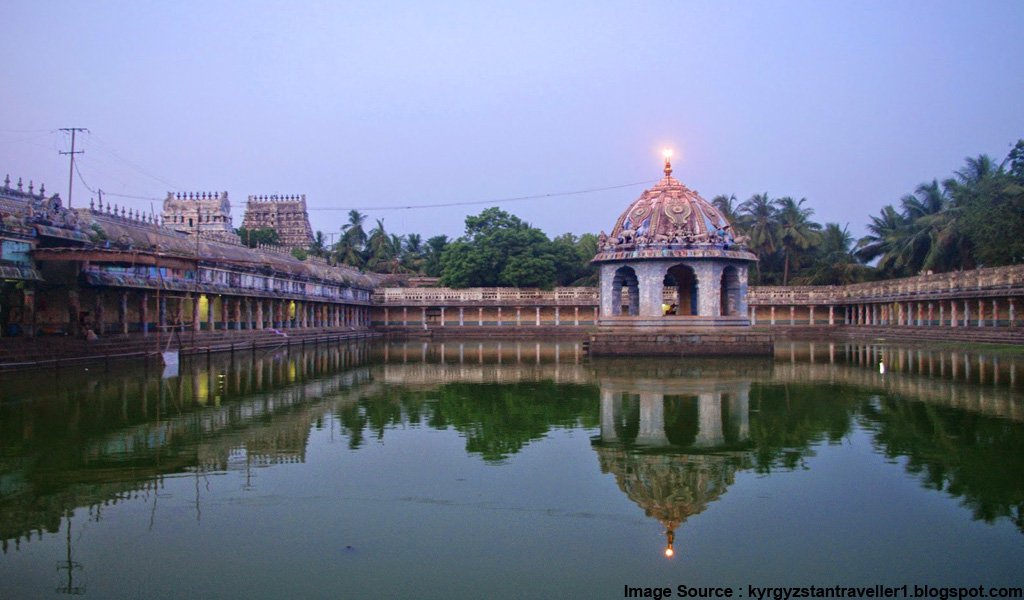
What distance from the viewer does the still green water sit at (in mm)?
7141

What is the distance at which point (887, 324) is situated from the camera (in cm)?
4991

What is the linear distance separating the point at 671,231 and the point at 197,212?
49469 millimetres

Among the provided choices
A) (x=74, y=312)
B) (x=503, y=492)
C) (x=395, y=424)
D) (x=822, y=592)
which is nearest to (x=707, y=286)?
(x=395, y=424)

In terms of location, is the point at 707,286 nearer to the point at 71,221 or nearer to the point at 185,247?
the point at 71,221

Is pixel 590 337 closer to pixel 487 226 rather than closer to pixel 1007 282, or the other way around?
pixel 1007 282

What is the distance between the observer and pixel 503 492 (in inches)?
392

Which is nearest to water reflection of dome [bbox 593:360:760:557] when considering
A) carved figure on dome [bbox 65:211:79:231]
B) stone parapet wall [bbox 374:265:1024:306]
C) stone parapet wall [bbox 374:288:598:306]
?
carved figure on dome [bbox 65:211:79:231]

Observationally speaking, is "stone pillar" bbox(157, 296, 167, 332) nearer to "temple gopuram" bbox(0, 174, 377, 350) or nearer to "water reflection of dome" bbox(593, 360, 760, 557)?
"temple gopuram" bbox(0, 174, 377, 350)

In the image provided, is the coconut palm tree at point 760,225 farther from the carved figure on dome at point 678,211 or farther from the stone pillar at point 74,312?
the stone pillar at point 74,312

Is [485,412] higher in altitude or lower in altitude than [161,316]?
lower

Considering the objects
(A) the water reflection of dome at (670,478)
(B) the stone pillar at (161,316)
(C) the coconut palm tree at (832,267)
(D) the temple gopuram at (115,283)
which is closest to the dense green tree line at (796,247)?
(C) the coconut palm tree at (832,267)

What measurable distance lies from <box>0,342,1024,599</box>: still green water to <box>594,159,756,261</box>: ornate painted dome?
53.7 feet

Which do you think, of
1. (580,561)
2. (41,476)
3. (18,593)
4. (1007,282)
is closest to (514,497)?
(580,561)

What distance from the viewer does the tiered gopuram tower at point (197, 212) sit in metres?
70.1
